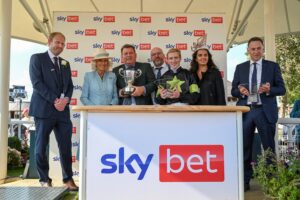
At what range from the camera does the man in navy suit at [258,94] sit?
5.15 meters

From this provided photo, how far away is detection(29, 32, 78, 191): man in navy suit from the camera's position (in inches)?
211

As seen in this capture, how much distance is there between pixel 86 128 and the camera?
3631mm

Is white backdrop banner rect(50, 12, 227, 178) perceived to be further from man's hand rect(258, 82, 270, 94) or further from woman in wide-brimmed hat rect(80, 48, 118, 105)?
man's hand rect(258, 82, 270, 94)

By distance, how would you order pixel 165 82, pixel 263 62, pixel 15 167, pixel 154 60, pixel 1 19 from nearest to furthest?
pixel 165 82 < pixel 263 62 < pixel 154 60 < pixel 1 19 < pixel 15 167

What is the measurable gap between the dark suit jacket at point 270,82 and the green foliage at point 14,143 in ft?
22.2

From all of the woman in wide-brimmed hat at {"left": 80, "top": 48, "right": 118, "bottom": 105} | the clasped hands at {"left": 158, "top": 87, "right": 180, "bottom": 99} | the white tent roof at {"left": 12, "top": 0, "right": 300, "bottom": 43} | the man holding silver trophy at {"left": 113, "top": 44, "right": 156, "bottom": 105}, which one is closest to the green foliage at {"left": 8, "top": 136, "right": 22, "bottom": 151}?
the white tent roof at {"left": 12, "top": 0, "right": 300, "bottom": 43}

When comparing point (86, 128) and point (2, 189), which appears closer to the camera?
point (86, 128)

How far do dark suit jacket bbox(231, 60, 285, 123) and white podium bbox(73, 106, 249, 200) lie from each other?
1.61 metres

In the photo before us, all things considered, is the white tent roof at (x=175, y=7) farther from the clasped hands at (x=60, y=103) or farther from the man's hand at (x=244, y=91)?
the man's hand at (x=244, y=91)

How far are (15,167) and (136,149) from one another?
6.73 meters

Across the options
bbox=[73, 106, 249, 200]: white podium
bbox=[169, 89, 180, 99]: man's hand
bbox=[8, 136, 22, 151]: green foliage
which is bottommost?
bbox=[8, 136, 22, 151]: green foliage

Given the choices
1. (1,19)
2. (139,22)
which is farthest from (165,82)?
(1,19)

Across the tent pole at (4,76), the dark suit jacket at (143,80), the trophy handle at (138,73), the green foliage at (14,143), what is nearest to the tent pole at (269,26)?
the dark suit jacket at (143,80)

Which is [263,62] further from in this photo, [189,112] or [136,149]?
[136,149]
